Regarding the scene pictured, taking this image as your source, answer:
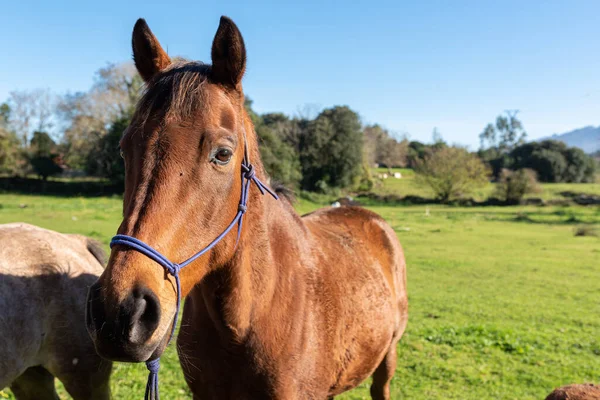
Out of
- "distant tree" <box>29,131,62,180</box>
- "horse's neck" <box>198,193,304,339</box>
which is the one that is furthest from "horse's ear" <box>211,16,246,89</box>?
"distant tree" <box>29,131,62,180</box>

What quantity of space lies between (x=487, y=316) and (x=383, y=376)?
502 cm

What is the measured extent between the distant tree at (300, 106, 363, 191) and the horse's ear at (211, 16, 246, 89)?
118ft

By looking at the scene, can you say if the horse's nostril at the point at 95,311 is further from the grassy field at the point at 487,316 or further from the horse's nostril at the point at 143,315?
the grassy field at the point at 487,316

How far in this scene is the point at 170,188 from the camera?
147cm

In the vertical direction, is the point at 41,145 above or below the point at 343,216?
above

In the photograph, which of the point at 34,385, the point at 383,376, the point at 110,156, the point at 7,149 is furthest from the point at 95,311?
the point at 7,149

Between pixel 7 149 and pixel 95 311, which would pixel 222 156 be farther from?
pixel 7 149

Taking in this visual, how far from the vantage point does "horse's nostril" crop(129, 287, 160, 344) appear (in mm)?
1278

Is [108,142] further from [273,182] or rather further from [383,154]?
[383,154]

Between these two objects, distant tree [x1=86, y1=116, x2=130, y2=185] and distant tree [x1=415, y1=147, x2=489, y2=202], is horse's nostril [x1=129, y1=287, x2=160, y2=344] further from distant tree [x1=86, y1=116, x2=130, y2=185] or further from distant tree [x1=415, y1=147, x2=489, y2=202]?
distant tree [x1=415, y1=147, x2=489, y2=202]

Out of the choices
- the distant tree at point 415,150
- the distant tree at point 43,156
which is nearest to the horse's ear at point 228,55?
the distant tree at point 43,156

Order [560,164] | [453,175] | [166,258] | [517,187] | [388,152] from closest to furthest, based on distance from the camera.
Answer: [166,258], [517,187], [453,175], [560,164], [388,152]

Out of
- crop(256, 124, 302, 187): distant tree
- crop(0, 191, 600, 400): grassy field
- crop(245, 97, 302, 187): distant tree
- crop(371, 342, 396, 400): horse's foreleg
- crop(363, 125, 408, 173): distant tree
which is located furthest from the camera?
crop(363, 125, 408, 173): distant tree

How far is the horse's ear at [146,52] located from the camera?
1.87m
